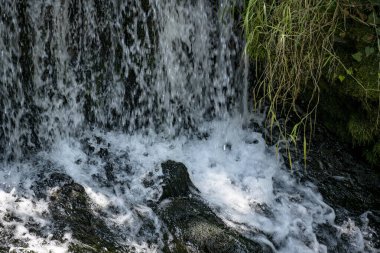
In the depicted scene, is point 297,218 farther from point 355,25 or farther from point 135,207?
point 355,25

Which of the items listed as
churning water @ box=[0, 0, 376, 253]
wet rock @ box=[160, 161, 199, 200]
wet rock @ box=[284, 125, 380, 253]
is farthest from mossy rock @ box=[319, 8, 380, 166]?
wet rock @ box=[160, 161, 199, 200]

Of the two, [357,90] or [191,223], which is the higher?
[357,90]

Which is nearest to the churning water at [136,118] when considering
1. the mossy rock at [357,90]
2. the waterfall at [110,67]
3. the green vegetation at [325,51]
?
the waterfall at [110,67]

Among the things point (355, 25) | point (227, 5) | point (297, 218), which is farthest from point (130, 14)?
point (297, 218)

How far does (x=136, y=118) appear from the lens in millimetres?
4340

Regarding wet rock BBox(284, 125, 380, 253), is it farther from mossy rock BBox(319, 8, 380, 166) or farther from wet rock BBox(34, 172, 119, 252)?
wet rock BBox(34, 172, 119, 252)

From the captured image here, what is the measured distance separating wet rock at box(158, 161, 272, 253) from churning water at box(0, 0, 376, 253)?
10 centimetres

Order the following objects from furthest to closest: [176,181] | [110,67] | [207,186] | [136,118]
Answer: [136,118] → [110,67] → [207,186] → [176,181]

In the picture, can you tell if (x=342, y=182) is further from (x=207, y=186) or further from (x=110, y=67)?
(x=110, y=67)

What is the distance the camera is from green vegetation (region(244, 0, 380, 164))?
11.8ft

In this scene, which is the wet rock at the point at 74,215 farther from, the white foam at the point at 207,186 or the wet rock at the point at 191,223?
the wet rock at the point at 191,223

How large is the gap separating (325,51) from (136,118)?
169 centimetres

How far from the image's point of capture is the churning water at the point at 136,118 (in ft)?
11.6

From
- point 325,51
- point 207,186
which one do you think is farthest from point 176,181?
point 325,51
